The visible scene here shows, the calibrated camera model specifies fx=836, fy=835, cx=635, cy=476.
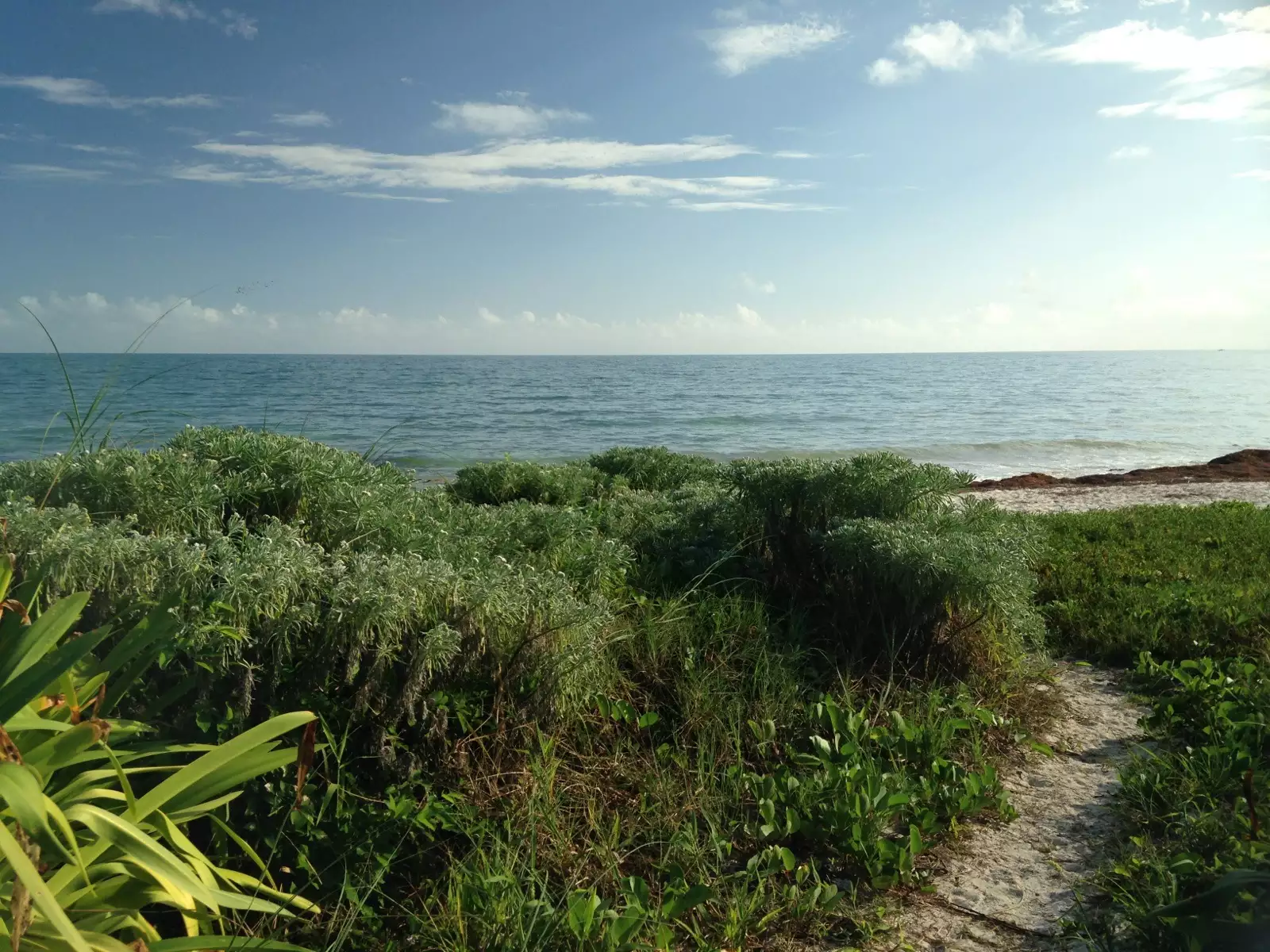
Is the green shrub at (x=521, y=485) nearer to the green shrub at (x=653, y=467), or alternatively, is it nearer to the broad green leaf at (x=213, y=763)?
the green shrub at (x=653, y=467)

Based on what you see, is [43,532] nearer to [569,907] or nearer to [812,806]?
[569,907]

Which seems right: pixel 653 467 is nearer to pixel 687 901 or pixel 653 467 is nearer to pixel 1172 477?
pixel 687 901

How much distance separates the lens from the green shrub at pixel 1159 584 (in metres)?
4.82

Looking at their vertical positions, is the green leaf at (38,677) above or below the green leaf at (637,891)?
above

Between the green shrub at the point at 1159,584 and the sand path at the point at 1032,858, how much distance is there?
107 cm

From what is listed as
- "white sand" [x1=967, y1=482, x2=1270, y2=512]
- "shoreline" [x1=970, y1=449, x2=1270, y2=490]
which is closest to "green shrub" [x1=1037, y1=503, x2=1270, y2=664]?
"white sand" [x1=967, y1=482, x2=1270, y2=512]

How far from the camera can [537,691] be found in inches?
119

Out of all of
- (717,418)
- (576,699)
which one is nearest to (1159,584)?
(576,699)

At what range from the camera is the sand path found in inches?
101

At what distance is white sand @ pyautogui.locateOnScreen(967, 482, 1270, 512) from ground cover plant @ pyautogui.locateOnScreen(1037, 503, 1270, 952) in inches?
120

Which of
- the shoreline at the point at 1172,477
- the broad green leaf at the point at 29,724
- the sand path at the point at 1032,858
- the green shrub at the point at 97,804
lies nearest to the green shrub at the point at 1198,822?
the sand path at the point at 1032,858

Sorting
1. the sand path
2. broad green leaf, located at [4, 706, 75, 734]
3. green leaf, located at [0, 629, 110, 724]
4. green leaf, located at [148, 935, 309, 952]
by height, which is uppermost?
green leaf, located at [0, 629, 110, 724]

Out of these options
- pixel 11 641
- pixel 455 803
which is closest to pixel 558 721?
pixel 455 803

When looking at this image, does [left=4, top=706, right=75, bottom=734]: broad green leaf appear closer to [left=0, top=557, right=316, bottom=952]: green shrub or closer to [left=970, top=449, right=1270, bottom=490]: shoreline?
[left=0, top=557, right=316, bottom=952]: green shrub
